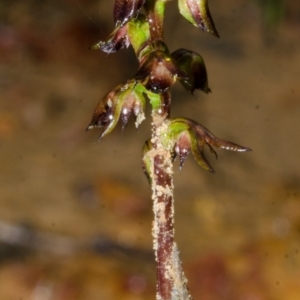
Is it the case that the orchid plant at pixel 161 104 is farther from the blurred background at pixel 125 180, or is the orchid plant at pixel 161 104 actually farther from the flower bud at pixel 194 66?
the blurred background at pixel 125 180

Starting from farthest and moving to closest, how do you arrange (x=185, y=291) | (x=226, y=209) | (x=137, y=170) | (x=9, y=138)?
(x=9, y=138)
(x=137, y=170)
(x=226, y=209)
(x=185, y=291)

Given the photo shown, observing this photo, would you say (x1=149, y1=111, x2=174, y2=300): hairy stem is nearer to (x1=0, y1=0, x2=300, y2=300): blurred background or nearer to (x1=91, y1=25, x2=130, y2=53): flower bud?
(x1=91, y1=25, x2=130, y2=53): flower bud

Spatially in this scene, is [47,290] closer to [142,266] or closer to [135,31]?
[142,266]

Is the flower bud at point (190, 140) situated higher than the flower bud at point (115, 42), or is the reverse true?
the flower bud at point (115, 42)

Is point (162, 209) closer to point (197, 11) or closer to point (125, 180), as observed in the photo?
point (197, 11)

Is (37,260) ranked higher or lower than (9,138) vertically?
lower

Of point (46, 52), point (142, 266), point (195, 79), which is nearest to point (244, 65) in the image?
point (46, 52)

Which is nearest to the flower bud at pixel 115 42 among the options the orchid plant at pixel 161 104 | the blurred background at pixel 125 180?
the orchid plant at pixel 161 104
